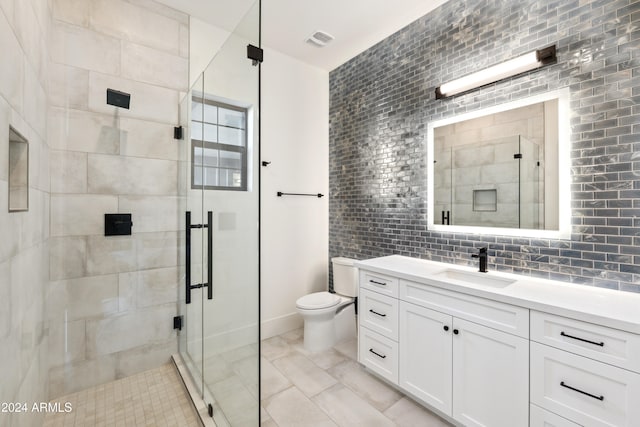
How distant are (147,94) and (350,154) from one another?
192 centimetres

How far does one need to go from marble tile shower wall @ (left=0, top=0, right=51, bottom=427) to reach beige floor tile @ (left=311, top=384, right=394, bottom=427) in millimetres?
1468

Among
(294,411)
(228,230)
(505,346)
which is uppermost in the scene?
(228,230)

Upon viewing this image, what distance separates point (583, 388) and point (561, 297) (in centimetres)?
38

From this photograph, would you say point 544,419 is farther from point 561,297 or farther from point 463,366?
point 561,297

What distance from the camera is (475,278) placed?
6.20 feet

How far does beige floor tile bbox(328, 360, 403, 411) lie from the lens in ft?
6.05

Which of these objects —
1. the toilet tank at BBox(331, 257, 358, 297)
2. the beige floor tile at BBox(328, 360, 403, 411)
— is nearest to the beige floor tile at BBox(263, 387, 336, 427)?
the beige floor tile at BBox(328, 360, 403, 411)

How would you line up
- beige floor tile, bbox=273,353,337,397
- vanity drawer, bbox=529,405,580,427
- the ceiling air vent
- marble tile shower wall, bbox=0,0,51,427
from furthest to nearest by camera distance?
the ceiling air vent
beige floor tile, bbox=273,353,337,397
vanity drawer, bbox=529,405,580,427
marble tile shower wall, bbox=0,0,51,427

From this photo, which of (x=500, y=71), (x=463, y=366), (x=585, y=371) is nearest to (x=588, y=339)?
(x=585, y=371)

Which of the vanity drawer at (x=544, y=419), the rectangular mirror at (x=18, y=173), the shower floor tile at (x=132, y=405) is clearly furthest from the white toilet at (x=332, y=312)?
the rectangular mirror at (x=18, y=173)

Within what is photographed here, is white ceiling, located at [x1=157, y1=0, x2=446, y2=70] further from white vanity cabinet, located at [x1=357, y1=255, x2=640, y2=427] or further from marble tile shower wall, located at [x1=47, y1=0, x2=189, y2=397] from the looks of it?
white vanity cabinet, located at [x1=357, y1=255, x2=640, y2=427]

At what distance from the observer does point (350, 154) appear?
9.98 ft

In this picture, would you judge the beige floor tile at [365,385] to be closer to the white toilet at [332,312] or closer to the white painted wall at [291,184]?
the white toilet at [332,312]

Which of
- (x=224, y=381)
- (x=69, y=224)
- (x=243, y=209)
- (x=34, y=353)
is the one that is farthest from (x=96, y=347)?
(x=243, y=209)
